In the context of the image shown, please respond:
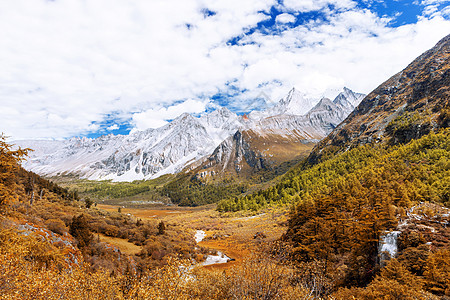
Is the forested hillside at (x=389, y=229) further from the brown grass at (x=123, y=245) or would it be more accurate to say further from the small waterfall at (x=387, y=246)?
the brown grass at (x=123, y=245)

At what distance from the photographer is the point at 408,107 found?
103688 mm

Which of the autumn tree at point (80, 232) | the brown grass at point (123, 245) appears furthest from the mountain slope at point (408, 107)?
the autumn tree at point (80, 232)

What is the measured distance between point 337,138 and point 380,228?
13477 centimetres

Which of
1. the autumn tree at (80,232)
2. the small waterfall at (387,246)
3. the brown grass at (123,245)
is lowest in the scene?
the brown grass at (123,245)

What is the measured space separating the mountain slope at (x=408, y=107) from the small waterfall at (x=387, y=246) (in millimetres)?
68830

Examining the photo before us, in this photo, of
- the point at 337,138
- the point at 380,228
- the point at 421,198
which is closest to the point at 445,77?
the point at 337,138

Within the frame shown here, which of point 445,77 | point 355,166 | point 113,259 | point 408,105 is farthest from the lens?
point 408,105

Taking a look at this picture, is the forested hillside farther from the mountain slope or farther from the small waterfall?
the mountain slope

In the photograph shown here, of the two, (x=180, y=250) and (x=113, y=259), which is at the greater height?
(x=113, y=259)

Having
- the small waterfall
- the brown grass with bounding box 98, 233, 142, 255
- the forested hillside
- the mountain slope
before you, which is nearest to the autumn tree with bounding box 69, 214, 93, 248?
the brown grass with bounding box 98, 233, 142, 255

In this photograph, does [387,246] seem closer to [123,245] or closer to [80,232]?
[123,245]

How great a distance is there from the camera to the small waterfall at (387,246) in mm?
20333

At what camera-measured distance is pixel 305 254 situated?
28281 mm

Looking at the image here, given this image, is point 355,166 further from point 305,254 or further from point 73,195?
point 73,195
